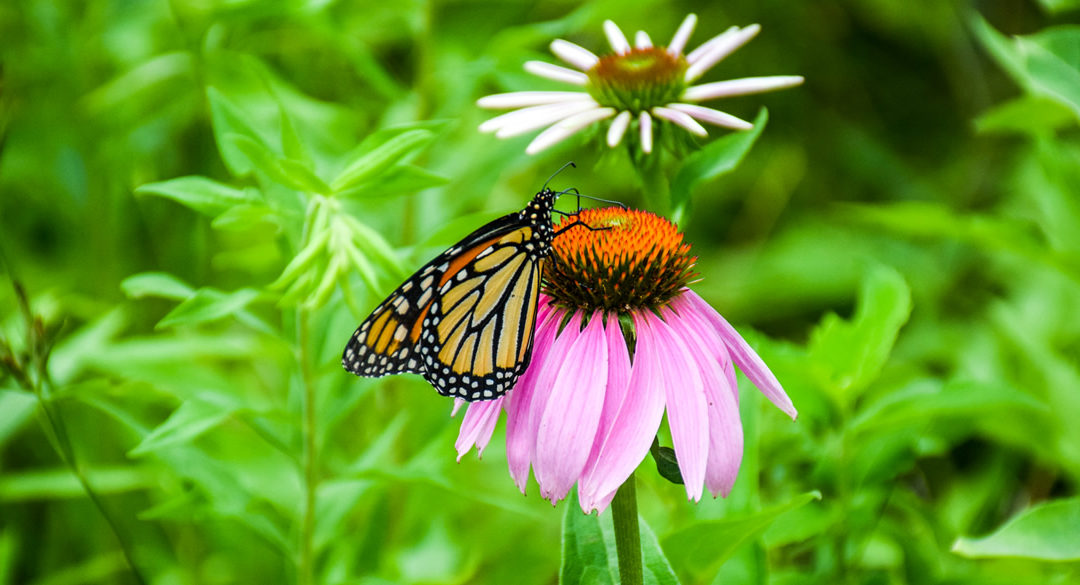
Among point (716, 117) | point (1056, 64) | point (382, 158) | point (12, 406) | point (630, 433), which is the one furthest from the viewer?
point (12, 406)

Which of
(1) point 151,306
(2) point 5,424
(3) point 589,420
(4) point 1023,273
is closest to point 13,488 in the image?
(2) point 5,424

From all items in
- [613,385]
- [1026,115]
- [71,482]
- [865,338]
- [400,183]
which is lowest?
[71,482]

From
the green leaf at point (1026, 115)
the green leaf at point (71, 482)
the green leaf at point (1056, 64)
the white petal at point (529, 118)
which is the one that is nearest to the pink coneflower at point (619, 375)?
the white petal at point (529, 118)

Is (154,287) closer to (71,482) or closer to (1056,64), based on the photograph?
(71,482)

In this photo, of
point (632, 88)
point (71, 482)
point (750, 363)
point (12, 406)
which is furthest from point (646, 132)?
point (71, 482)

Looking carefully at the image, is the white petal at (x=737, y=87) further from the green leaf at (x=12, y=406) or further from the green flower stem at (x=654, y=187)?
the green leaf at (x=12, y=406)

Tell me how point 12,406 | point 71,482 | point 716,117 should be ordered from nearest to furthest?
point 716,117 < point 12,406 < point 71,482

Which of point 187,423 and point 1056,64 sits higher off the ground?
point 1056,64
